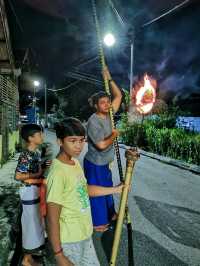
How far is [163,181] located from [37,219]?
6315mm

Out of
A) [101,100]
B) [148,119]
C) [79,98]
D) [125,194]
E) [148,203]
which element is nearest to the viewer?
[125,194]

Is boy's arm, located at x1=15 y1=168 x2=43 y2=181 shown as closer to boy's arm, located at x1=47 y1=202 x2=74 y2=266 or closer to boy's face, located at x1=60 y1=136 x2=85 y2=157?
boy's face, located at x1=60 y1=136 x2=85 y2=157

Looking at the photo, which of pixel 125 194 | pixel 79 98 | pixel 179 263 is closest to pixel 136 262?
pixel 179 263

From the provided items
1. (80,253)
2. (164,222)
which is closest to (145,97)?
(80,253)

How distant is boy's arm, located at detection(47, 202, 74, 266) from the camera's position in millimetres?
2111

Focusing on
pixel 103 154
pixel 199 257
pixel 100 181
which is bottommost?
pixel 199 257

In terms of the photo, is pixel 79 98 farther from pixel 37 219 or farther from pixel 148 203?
pixel 37 219

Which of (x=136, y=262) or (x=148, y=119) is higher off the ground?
(x=148, y=119)

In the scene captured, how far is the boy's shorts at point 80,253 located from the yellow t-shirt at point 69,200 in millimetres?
48

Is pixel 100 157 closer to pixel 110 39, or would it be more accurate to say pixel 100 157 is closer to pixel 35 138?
pixel 35 138

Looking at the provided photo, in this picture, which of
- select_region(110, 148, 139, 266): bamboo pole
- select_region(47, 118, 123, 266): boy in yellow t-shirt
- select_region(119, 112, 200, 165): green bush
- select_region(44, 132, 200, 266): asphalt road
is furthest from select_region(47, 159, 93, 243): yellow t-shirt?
select_region(119, 112, 200, 165): green bush

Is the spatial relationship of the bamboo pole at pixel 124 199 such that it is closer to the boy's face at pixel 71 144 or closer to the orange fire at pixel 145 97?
the boy's face at pixel 71 144

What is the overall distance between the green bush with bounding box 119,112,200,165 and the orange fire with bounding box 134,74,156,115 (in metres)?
7.72

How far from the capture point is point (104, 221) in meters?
4.54
